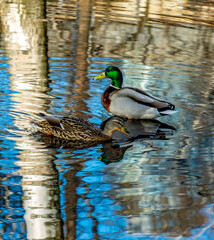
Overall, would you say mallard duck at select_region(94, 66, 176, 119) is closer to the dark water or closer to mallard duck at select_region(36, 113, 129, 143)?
the dark water

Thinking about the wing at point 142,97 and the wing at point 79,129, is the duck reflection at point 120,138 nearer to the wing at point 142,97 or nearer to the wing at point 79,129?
the wing at point 79,129

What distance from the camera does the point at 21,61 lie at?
373 inches

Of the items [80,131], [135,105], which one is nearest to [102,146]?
[80,131]

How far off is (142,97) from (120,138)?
3.70ft

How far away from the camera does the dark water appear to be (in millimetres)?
4391

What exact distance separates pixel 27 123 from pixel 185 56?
5.94 metres

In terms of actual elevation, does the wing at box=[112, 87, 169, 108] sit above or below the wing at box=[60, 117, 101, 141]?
above

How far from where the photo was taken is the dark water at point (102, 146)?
4391 millimetres

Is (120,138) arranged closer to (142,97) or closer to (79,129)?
(79,129)

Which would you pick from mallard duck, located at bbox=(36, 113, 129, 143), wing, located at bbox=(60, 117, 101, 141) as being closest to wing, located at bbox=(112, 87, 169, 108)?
mallard duck, located at bbox=(36, 113, 129, 143)

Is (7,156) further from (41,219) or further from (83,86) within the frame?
(83,86)

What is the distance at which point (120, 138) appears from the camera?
691 cm

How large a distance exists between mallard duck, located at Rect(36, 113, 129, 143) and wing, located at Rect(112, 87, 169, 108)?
3.43 ft

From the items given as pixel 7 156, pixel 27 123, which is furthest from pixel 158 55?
pixel 7 156
